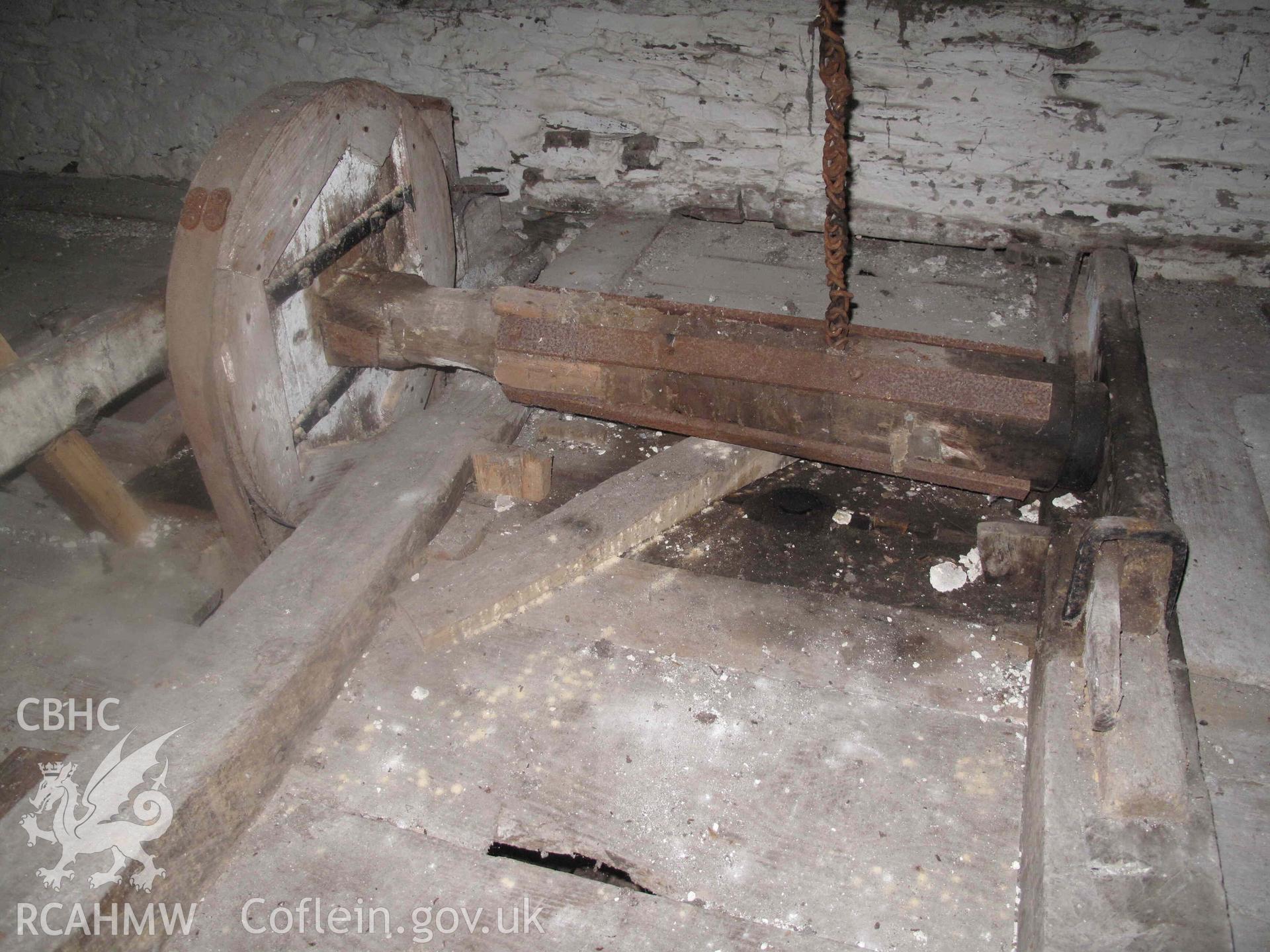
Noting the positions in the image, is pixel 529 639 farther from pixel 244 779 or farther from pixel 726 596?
pixel 244 779

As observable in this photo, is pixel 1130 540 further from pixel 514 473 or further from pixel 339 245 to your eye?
pixel 339 245

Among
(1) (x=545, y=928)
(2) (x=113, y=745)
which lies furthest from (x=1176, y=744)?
(2) (x=113, y=745)

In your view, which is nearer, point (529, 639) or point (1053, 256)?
point (529, 639)

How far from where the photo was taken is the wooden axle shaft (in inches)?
75.2

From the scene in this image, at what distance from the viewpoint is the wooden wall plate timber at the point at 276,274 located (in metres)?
1.97

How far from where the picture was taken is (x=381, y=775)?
1815 mm

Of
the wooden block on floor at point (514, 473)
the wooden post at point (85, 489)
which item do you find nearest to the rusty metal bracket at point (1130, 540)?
the wooden block on floor at point (514, 473)

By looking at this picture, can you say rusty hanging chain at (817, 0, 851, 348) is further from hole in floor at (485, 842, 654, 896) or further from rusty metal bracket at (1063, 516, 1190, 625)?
hole in floor at (485, 842, 654, 896)

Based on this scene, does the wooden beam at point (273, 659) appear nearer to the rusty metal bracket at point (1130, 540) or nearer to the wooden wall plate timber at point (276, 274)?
the wooden wall plate timber at point (276, 274)

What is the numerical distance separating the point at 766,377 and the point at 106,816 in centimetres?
168

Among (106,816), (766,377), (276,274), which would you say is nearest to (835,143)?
(766,377)

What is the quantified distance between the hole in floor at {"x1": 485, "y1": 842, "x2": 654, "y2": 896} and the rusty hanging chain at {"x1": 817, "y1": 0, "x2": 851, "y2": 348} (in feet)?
4.47

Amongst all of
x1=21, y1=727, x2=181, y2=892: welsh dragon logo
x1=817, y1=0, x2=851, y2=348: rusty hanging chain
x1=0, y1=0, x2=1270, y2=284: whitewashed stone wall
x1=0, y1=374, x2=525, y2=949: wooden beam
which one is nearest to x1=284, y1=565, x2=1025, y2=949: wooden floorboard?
x1=0, y1=374, x2=525, y2=949: wooden beam

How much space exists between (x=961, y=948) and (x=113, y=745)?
1.71 metres
